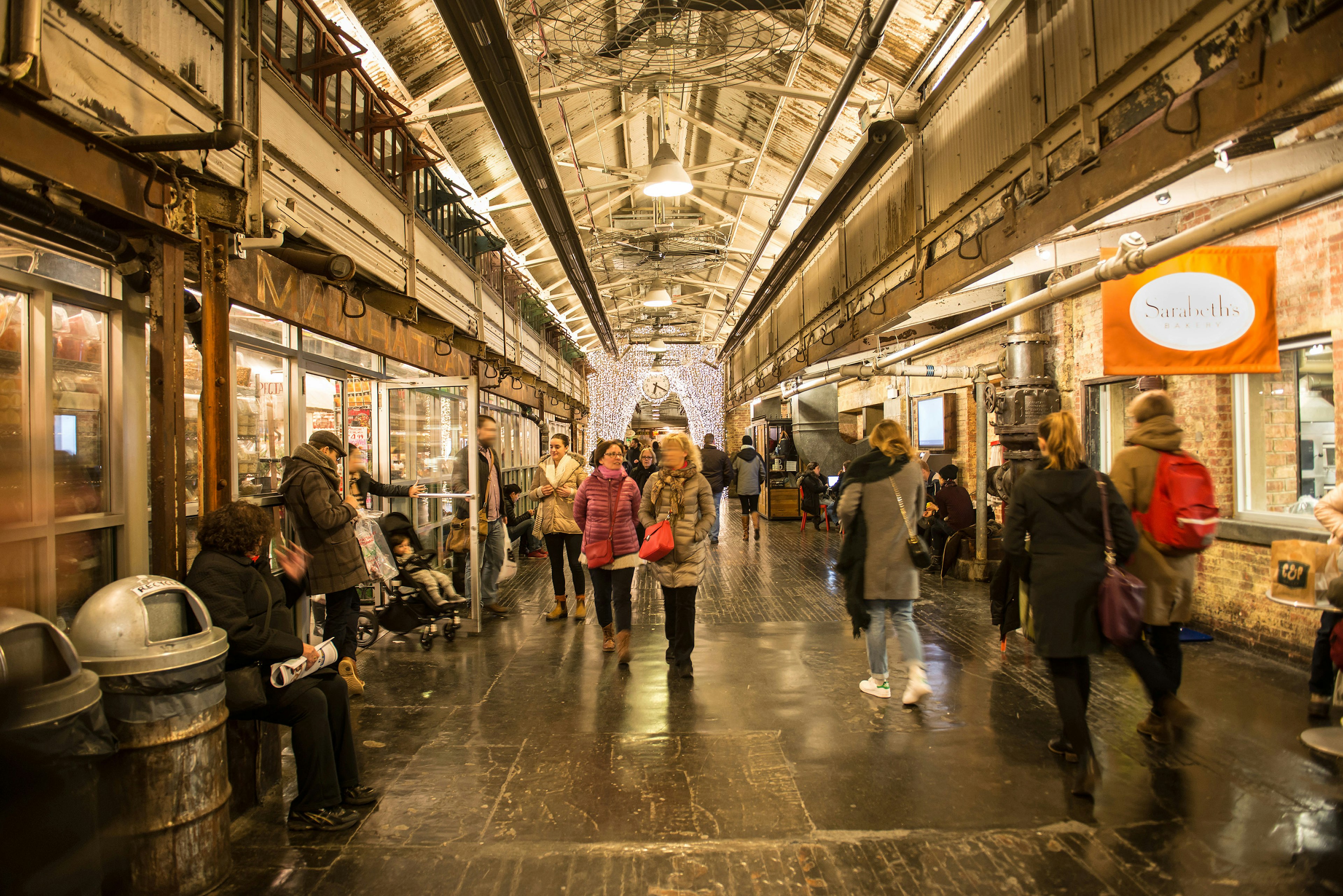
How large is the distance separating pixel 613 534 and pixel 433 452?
3309 mm

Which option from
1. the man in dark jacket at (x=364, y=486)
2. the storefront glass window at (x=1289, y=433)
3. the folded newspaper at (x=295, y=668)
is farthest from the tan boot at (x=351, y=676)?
the storefront glass window at (x=1289, y=433)

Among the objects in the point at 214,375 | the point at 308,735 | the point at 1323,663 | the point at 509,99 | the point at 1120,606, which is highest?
the point at 509,99

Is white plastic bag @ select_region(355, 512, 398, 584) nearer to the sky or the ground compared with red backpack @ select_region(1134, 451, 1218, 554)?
nearer to the ground

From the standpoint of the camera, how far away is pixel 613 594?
5.51m

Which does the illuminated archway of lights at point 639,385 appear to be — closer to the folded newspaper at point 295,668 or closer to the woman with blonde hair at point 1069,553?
the woman with blonde hair at point 1069,553

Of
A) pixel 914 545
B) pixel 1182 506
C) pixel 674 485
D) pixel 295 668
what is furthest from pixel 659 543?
pixel 1182 506

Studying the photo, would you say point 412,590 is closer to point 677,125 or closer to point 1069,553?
point 1069,553

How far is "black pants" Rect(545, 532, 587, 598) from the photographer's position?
706 centimetres

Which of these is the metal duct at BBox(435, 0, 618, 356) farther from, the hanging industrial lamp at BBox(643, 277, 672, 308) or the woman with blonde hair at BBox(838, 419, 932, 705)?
the hanging industrial lamp at BBox(643, 277, 672, 308)

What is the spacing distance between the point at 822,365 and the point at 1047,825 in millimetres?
11037

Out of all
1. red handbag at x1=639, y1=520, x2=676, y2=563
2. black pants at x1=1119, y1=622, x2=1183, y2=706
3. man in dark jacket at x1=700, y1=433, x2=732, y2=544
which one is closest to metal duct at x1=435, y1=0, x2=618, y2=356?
red handbag at x1=639, y1=520, x2=676, y2=563

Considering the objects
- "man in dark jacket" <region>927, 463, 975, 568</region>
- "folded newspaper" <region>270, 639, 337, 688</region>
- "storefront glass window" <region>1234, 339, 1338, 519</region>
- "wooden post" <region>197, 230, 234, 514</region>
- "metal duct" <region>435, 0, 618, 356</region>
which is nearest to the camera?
"folded newspaper" <region>270, 639, 337, 688</region>

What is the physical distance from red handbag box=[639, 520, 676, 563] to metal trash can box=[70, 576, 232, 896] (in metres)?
2.75

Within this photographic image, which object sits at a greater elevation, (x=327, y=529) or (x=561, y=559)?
(x=327, y=529)
